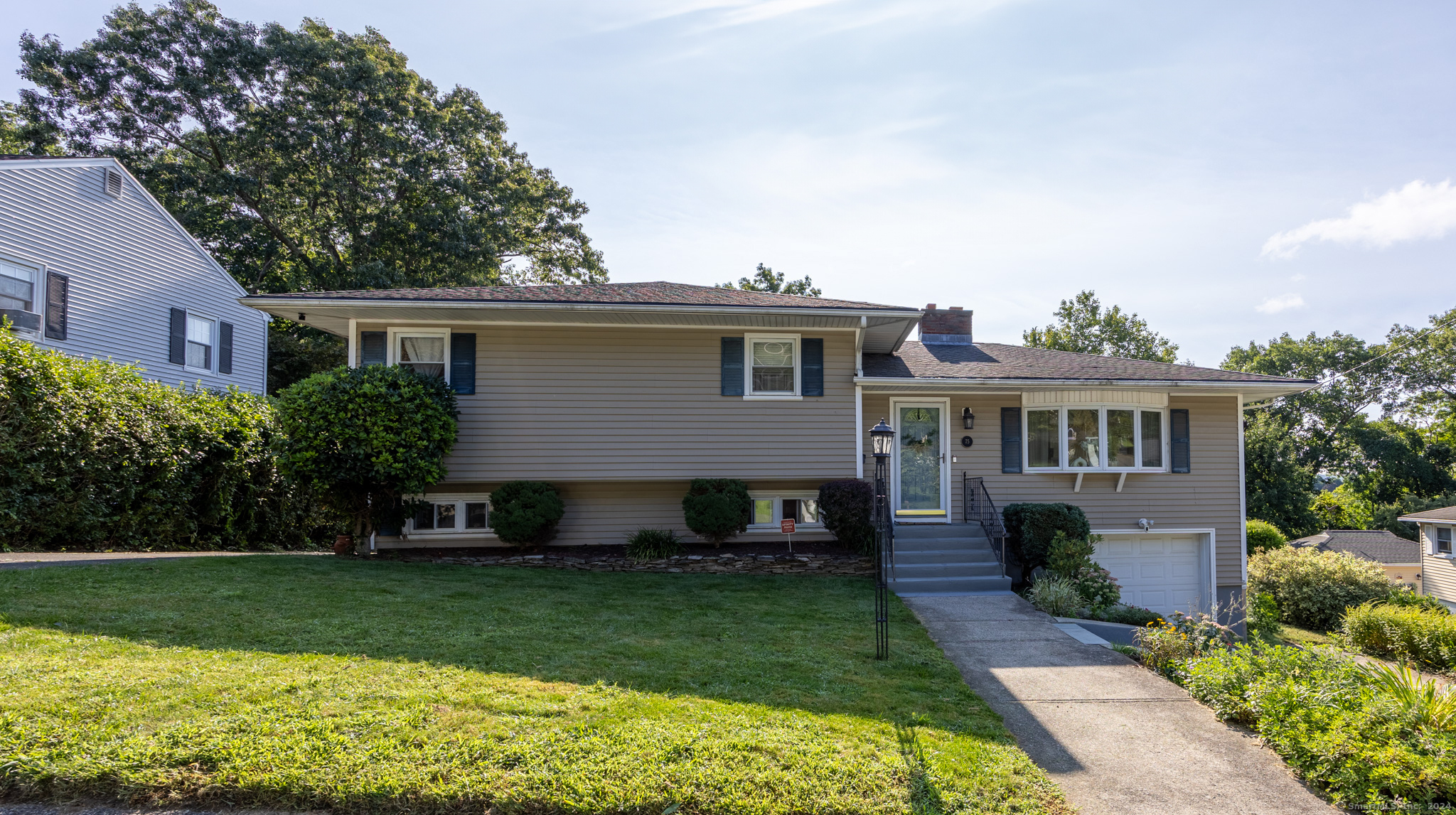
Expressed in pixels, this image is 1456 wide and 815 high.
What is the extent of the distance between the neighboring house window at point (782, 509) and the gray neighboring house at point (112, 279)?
12.3m

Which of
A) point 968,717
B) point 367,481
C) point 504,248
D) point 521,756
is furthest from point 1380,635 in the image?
point 504,248

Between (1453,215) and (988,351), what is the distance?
10.7m

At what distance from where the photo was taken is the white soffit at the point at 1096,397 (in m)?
11.8

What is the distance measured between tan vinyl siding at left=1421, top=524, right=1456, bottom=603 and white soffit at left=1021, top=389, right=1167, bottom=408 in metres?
20.8

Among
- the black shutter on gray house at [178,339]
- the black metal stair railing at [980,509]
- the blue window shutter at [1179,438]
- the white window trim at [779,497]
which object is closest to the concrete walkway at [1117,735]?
the black metal stair railing at [980,509]

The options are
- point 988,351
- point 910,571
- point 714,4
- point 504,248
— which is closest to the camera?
point 714,4

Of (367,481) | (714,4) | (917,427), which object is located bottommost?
(367,481)

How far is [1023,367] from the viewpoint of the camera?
12555mm

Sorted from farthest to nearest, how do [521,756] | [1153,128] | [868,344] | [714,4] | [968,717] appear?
[868,344] → [1153,128] → [714,4] → [968,717] → [521,756]

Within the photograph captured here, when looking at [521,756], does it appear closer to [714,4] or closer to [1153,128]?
[714,4]

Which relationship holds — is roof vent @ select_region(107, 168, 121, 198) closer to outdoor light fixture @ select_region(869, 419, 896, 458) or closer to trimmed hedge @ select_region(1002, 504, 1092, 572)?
outdoor light fixture @ select_region(869, 419, 896, 458)

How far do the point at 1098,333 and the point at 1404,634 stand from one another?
87.9 feet

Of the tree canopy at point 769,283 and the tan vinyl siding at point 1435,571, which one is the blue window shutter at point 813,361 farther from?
the tan vinyl siding at point 1435,571

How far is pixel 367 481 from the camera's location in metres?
9.83
